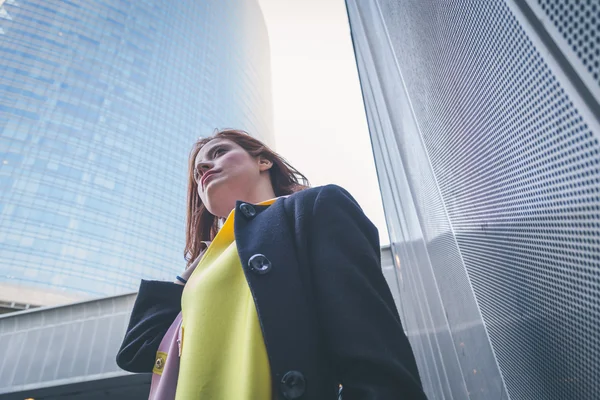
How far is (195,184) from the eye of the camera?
2.03 meters

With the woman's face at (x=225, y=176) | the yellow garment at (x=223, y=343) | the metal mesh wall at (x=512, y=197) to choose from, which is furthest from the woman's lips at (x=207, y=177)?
the metal mesh wall at (x=512, y=197)

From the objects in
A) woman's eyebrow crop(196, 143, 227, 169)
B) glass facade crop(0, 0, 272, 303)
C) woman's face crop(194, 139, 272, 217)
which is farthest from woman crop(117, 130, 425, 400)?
glass facade crop(0, 0, 272, 303)

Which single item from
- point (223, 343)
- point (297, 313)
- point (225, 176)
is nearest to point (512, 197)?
point (297, 313)

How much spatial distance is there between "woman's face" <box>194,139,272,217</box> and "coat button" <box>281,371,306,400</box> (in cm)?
101

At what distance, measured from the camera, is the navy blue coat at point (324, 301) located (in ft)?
2.05

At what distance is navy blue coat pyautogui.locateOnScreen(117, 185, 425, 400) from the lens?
624 millimetres

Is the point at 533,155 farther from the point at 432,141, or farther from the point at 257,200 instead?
the point at 257,200

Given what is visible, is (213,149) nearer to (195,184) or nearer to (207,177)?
(207,177)

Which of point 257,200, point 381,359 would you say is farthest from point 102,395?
point 381,359

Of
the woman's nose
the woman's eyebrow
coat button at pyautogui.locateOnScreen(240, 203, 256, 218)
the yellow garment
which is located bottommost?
the yellow garment

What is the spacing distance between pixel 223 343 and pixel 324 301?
30 centimetres

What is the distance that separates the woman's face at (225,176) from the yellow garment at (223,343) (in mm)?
575

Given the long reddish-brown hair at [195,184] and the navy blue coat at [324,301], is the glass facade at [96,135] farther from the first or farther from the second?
the navy blue coat at [324,301]

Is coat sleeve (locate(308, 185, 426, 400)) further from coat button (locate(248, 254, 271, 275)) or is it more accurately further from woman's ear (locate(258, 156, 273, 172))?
woman's ear (locate(258, 156, 273, 172))
